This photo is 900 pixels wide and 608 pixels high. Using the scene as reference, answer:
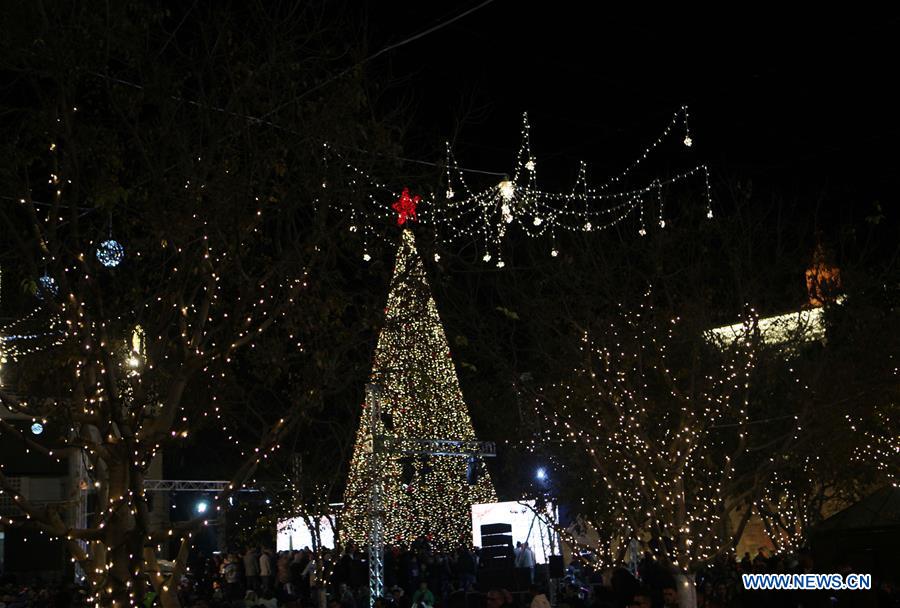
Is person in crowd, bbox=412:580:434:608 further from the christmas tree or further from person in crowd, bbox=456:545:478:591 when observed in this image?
the christmas tree

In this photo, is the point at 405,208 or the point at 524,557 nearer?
the point at 405,208

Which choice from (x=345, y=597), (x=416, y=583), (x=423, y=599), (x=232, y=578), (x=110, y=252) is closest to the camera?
(x=110, y=252)

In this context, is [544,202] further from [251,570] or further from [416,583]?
[251,570]

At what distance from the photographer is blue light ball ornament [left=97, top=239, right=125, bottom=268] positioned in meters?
10.4

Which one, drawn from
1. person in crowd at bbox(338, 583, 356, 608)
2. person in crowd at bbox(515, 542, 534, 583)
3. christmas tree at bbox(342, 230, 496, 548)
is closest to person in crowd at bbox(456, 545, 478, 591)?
person in crowd at bbox(515, 542, 534, 583)

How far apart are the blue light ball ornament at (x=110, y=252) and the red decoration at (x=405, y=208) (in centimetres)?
279

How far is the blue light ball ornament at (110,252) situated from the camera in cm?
1041

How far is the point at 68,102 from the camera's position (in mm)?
9383

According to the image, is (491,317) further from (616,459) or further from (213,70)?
(213,70)

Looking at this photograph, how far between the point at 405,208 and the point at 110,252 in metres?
3.02

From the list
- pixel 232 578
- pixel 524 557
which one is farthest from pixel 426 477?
pixel 232 578

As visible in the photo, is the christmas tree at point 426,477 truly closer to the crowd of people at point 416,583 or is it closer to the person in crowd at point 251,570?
the crowd of people at point 416,583

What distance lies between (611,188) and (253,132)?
1082cm

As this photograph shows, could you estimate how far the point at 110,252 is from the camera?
414 inches
